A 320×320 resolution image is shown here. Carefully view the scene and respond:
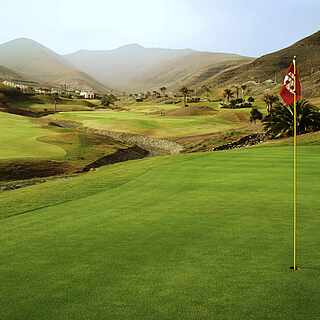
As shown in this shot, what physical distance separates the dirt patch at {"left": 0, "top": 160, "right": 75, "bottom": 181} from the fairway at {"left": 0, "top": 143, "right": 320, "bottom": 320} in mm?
15447

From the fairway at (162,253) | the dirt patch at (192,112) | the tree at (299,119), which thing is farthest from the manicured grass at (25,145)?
the dirt patch at (192,112)

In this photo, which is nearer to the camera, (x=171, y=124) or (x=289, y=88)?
(x=289, y=88)

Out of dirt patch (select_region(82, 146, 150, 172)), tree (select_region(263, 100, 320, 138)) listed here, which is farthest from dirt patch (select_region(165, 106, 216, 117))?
tree (select_region(263, 100, 320, 138))

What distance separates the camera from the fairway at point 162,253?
697 cm

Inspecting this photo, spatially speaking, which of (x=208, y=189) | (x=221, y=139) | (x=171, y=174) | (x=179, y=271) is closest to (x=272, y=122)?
(x=221, y=139)

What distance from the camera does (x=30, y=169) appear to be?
34.6m

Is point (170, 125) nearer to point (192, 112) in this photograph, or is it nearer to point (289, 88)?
point (192, 112)

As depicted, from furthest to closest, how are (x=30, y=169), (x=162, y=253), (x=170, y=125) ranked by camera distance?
(x=170, y=125)
(x=30, y=169)
(x=162, y=253)

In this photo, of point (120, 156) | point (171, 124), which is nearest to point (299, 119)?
point (120, 156)

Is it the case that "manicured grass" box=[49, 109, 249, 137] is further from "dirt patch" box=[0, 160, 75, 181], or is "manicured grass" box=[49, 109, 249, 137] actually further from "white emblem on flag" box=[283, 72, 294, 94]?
"white emblem on flag" box=[283, 72, 294, 94]

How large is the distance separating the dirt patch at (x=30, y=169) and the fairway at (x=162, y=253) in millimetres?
15447

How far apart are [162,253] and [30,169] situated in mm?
26700

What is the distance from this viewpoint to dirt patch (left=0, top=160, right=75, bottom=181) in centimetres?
3319

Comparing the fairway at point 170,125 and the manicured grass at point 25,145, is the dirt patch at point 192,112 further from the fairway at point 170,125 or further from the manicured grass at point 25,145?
the manicured grass at point 25,145
